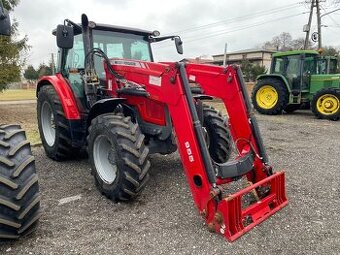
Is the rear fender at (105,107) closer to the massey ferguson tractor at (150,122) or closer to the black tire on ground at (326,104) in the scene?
Result: the massey ferguson tractor at (150,122)

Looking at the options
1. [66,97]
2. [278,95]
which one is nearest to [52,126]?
[66,97]

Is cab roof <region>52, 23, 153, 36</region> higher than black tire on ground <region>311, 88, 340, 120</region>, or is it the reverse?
cab roof <region>52, 23, 153, 36</region>

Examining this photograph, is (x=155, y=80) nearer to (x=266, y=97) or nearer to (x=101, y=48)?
(x=101, y=48)

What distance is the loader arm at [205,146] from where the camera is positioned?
3.08 meters

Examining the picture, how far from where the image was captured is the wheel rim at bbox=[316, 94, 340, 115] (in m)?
11.1

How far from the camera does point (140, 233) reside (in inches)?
128

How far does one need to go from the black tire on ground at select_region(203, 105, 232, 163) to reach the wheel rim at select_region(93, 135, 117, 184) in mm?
1453

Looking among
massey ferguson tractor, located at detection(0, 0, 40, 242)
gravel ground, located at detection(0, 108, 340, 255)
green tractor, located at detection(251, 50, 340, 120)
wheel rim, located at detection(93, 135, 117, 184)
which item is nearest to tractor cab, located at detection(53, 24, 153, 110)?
wheel rim, located at detection(93, 135, 117, 184)

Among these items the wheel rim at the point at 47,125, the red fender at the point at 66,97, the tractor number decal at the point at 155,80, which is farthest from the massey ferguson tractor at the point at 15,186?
the wheel rim at the point at 47,125

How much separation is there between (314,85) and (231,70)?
927 cm

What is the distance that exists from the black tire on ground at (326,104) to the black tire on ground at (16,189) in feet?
34.1

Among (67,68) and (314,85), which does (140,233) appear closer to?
(67,68)

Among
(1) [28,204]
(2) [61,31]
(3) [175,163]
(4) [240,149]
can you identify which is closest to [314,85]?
(3) [175,163]

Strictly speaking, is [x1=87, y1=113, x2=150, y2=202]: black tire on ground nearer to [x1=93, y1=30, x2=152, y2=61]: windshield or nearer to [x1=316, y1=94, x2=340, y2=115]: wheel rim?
[x1=93, y1=30, x2=152, y2=61]: windshield
